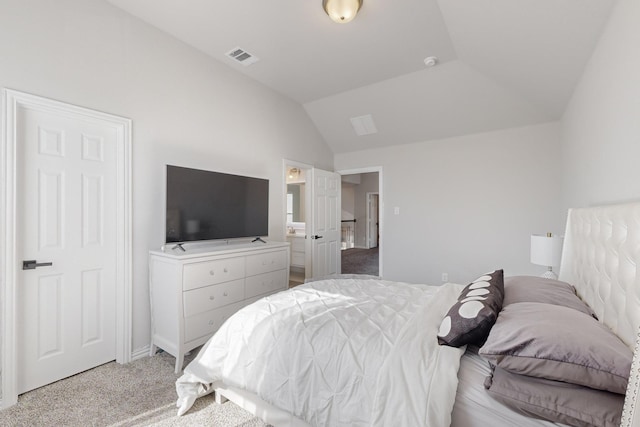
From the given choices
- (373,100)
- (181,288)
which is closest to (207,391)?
(181,288)

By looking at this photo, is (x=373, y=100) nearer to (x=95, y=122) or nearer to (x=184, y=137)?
(x=184, y=137)

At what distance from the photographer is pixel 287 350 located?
4.54 ft

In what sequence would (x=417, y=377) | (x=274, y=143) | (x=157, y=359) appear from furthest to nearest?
1. (x=274, y=143)
2. (x=157, y=359)
3. (x=417, y=377)

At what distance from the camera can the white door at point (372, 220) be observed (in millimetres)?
Answer: 9703

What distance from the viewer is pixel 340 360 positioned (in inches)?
49.0

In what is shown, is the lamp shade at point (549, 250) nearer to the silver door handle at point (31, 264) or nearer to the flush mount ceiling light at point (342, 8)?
the flush mount ceiling light at point (342, 8)

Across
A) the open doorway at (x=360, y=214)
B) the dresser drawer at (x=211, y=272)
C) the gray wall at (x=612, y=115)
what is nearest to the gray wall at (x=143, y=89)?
the dresser drawer at (x=211, y=272)

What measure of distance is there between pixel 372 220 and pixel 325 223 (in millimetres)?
5327

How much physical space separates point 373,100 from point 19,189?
383cm

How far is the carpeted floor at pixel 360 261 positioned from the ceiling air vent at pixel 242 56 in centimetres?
435

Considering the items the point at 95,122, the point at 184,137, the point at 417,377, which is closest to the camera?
the point at 417,377

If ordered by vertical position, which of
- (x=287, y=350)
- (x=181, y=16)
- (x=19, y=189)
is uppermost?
(x=181, y=16)

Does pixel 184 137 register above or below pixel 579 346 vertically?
above

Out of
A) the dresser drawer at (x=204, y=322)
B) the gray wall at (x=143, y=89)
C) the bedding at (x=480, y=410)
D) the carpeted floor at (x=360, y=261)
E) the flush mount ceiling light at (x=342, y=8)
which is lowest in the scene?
the carpeted floor at (x=360, y=261)
